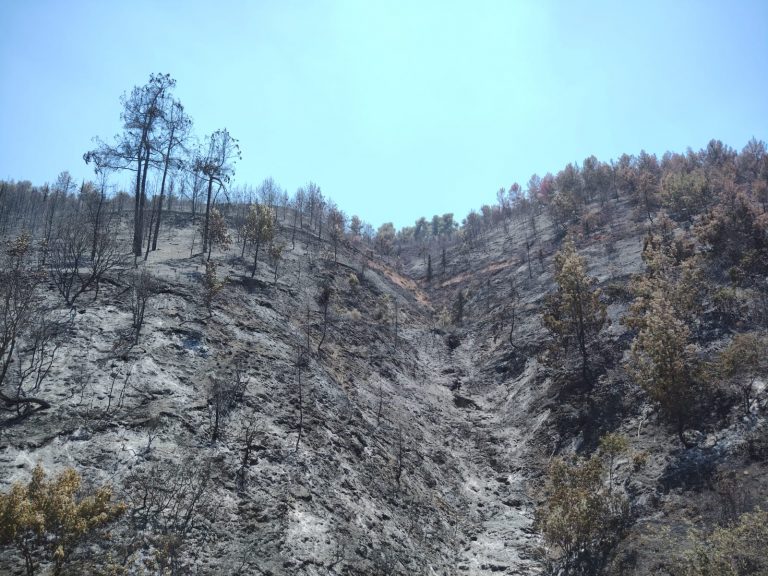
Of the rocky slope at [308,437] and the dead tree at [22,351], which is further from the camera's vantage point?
the dead tree at [22,351]

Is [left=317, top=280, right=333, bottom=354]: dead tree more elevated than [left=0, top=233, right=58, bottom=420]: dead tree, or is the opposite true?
[left=317, top=280, right=333, bottom=354]: dead tree

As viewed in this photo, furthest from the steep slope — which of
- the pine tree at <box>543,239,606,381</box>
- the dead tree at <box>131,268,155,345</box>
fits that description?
the pine tree at <box>543,239,606,381</box>

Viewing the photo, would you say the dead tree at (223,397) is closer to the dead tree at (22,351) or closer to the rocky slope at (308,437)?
the rocky slope at (308,437)

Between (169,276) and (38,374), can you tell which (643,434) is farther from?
(169,276)

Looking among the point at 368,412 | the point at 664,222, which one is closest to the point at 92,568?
the point at 368,412

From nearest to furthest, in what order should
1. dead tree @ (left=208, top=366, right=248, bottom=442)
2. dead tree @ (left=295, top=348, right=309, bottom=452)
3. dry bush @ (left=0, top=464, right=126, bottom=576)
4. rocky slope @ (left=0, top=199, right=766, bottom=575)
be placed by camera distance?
dry bush @ (left=0, top=464, right=126, bottom=576) < rocky slope @ (left=0, top=199, right=766, bottom=575) < dead tree @ (left=208, top=366, right=248, bottom=442) < dead tree @ (left=295, top=348, right=309, bottom=452)

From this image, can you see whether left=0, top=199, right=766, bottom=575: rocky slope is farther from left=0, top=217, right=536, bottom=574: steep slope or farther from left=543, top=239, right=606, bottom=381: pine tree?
left=543, top=239, right=606, bottom=381: pine tree

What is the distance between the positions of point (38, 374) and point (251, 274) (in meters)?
17.2

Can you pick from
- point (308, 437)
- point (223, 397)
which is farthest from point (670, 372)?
point (223, 397)

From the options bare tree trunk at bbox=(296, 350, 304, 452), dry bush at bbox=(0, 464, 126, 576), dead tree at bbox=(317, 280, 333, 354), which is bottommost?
dry bush at bbox=(0, 464, 126, 576)

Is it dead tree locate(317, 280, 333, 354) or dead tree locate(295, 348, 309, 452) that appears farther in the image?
dead tree locate(317, 280, 333, 354)

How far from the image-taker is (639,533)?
42.7ft

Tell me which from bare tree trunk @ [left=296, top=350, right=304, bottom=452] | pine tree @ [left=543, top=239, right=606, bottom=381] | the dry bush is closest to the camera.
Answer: the dry bush

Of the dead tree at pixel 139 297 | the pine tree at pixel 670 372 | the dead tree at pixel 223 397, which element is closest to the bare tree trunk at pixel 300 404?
the dead tree at pixel 223 397
